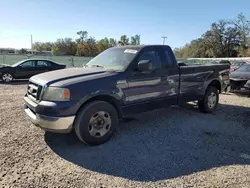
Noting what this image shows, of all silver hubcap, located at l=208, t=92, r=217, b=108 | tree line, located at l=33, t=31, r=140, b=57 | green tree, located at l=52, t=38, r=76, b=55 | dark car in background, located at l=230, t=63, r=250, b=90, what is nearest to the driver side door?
silver hubcap, located at l=208, t=92, r=217, b=108

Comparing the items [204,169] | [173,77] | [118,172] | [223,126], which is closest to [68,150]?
[118,172]

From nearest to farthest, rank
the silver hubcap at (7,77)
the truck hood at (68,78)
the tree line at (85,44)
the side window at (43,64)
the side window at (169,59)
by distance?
the truck hood at (68,78) < the side window at (169,59) < the silver hubcap at (7,77) < the side window at (43,64) < the tree line at (85,44)

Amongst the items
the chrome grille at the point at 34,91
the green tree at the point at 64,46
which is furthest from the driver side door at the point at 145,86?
the green tree at the point at 64,46

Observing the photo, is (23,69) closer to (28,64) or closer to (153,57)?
(28,64)

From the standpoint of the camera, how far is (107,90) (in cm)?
387

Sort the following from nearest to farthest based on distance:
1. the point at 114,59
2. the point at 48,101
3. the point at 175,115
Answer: the point at 48,101
the point at 114,59
the point at 175,115

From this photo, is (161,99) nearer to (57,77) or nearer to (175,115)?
(175,115)

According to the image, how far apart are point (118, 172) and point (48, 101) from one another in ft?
5.27

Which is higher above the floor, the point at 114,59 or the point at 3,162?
the point at 114,59

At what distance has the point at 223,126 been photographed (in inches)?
203

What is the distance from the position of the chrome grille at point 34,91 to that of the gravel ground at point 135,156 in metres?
0.85

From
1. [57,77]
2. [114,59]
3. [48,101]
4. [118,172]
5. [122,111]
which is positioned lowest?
[118,172]

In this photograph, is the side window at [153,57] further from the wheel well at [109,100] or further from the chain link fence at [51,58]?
the chain link fence at [51,58]

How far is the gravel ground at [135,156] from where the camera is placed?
2.90 m
